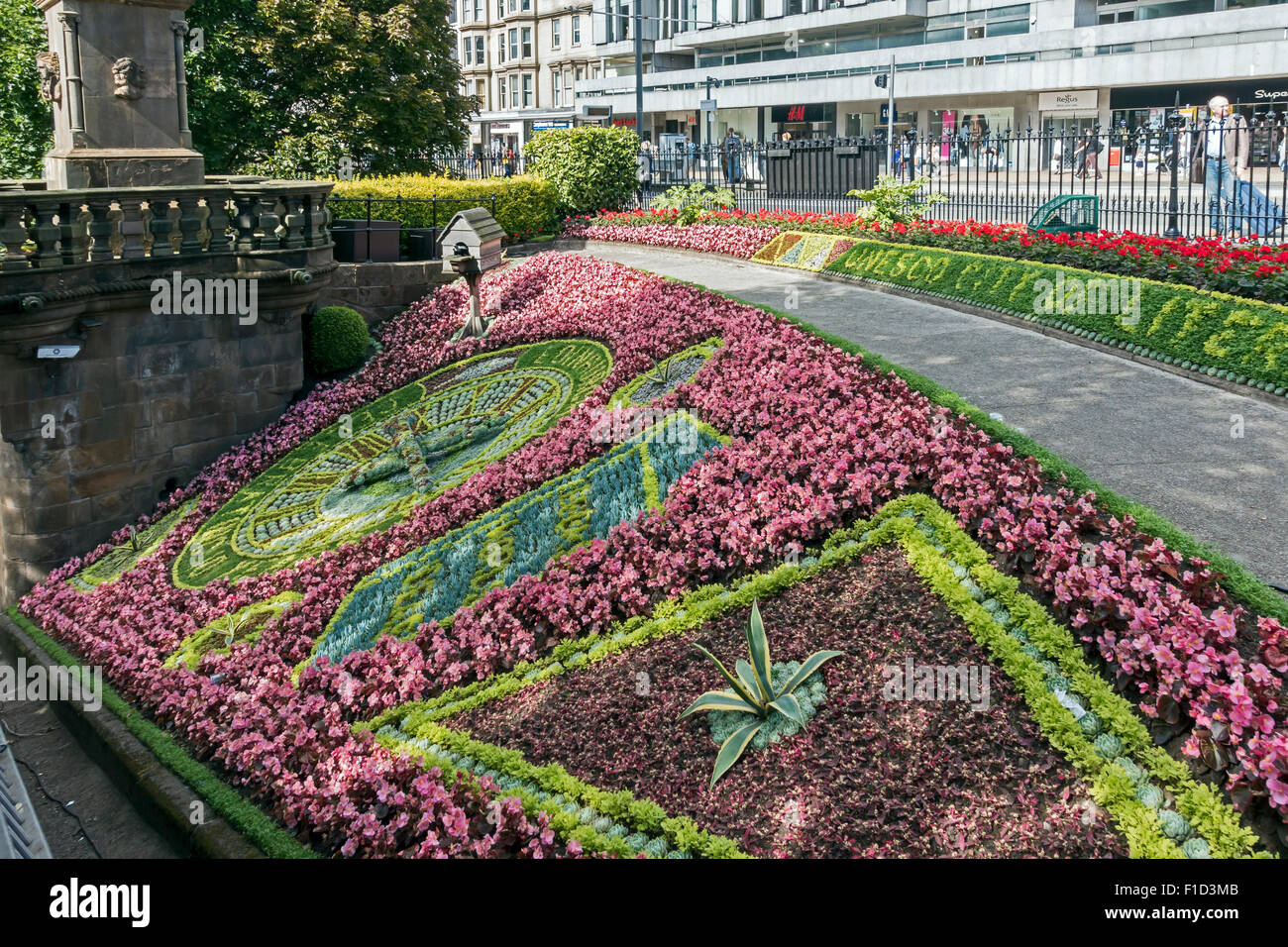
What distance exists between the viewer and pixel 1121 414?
1077cm

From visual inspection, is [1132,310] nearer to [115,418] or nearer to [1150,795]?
[1150,795]

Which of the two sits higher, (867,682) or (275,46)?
(275,46)

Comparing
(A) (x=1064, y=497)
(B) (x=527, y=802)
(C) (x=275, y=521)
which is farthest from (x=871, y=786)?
(C) (x=275, y=521)

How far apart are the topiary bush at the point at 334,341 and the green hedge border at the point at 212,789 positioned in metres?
7.83

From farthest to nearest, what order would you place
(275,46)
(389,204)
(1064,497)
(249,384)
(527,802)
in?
(275,46) < (389,204) < (249,384) < (1064,497) < (527,802)

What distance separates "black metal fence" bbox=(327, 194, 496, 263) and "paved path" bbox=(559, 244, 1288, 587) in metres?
8.10

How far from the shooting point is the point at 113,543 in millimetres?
14773

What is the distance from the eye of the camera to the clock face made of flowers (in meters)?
12.7

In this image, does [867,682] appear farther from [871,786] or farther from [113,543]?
[113,543]

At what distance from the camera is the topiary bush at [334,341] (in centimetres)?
1784

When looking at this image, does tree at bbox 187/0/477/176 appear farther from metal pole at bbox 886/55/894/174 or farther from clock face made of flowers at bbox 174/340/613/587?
clock face made of flowers at bbox 174/340/613/587

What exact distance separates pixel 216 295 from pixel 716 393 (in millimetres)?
8050

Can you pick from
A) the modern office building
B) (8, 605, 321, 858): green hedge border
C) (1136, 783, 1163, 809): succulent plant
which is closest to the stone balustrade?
(8, 605, 321, 858): green hedge border

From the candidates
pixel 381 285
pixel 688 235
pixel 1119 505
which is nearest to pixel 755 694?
pixel 1119 505
